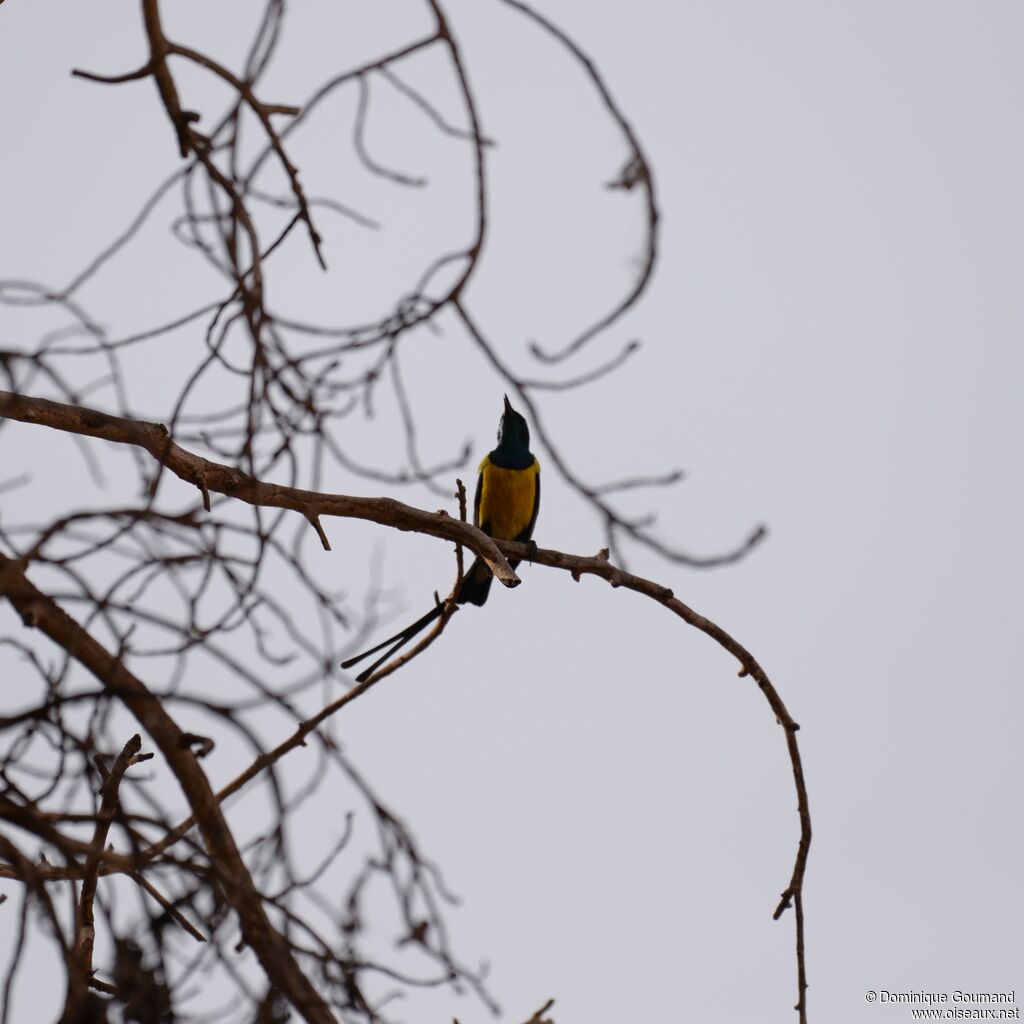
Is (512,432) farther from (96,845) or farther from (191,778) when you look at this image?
(96,845)

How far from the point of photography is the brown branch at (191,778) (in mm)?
1322

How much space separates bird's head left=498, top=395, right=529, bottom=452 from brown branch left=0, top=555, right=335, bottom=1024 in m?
3.89

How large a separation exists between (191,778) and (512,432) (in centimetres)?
406

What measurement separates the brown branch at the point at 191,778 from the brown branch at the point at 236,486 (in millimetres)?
277

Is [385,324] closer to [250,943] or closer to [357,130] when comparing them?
[357,130]

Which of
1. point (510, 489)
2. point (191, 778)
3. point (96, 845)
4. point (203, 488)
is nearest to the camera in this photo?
point (96, 845)

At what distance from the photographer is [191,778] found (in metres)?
1.84

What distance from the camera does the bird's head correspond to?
577 centimetres

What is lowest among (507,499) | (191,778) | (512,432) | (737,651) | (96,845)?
(96,845)

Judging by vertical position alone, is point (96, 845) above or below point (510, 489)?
below

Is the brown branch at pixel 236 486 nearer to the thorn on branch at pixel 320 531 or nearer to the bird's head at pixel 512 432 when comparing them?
the thorn on branch at pixel 320 531

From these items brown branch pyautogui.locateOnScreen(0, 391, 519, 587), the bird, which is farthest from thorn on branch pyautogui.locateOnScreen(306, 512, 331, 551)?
the bird

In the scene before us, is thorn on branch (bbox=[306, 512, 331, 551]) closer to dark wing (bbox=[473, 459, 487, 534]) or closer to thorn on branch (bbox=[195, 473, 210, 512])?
thorn on branch (bbox=[195, 473, 210, 512])

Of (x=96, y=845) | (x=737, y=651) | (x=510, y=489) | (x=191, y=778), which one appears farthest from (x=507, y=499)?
(x=96, y=845)
